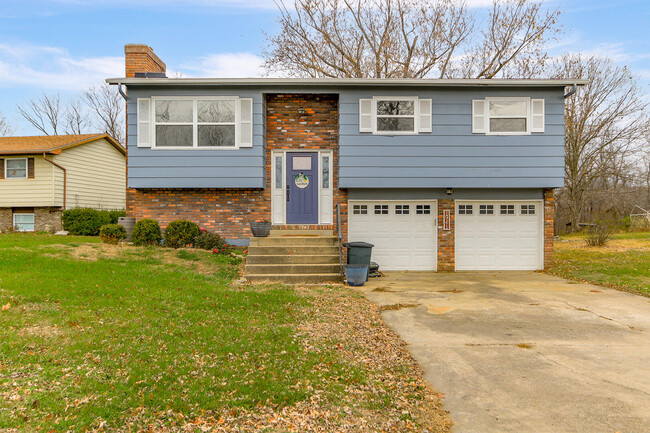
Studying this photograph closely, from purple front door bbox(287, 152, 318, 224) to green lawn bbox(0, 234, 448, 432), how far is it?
4.63 meters

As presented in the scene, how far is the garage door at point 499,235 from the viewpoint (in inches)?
464

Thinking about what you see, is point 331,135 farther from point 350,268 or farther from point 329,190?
point 350,268

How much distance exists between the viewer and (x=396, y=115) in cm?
1138

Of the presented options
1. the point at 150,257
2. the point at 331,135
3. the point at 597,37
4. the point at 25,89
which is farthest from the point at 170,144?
the point at 25,89

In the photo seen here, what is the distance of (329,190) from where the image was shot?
1168 cm

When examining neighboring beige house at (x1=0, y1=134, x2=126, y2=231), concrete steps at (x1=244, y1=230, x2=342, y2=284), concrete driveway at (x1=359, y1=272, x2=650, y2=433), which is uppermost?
neighboring beige house at (x1=0, y1=134, x2=126, y2=231)

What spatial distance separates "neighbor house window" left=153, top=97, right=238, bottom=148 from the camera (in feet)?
36.7

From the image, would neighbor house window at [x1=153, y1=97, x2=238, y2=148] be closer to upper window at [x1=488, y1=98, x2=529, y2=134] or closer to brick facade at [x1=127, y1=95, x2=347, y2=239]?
brick facade at [x1=127, y1=95, x2=347, y2=239]

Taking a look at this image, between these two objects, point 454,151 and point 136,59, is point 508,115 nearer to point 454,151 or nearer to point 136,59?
point 454,151

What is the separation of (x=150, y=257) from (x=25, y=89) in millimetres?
30743

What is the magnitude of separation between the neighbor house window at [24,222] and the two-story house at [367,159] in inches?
351

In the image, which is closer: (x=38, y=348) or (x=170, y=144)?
(x=38, y=348)

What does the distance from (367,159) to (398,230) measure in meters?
2.25

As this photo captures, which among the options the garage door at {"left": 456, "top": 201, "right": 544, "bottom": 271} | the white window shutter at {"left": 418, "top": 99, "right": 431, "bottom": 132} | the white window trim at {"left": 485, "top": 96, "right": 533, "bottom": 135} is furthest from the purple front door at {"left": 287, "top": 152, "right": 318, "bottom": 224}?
the white window trim at {"left": 485, "top": 96, "right": 533, "bottom": 135}
